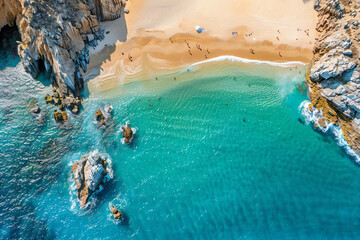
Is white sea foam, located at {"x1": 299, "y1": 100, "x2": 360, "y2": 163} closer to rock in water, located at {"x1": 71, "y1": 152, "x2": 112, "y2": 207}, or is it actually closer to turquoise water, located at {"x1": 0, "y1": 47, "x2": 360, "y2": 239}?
turquoise water, located at {"x1": 0, "y1": 47, "x2": 360, "y2": 239}

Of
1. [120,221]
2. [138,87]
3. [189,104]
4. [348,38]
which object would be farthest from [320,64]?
[120,221]

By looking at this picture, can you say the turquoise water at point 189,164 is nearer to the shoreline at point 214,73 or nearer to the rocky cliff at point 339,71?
the shoreline at point 214,73

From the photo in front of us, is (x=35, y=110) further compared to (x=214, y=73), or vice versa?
(x=214, y=73)

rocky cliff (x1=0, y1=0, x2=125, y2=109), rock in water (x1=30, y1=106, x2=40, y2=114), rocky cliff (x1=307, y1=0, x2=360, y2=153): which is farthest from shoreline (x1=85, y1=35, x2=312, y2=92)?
rock in water (x1=30, y1=106, x2=40, y2=114)

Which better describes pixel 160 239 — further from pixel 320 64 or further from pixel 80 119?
pixel 320 64

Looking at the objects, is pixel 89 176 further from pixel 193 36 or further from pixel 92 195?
pixel 193 36

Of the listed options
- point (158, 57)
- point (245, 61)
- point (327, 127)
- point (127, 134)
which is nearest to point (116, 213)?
point (127, 134)
